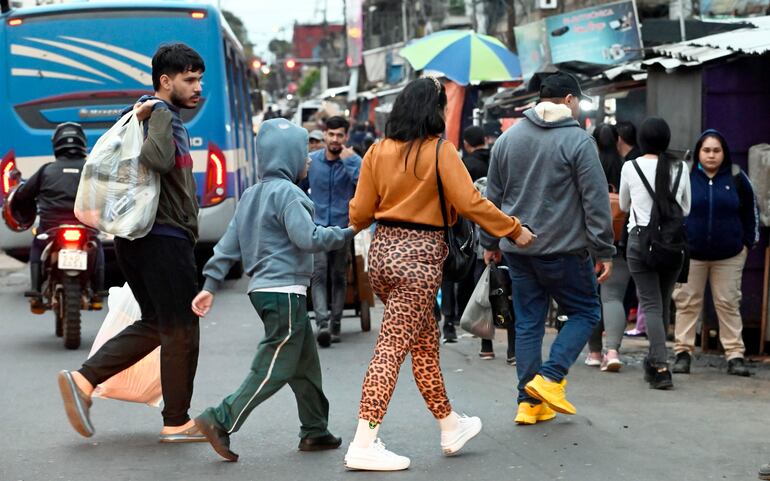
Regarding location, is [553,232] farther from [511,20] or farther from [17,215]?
[511,20]

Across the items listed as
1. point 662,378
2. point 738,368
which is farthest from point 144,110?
point 738,368

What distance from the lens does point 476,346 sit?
10625 millimetres

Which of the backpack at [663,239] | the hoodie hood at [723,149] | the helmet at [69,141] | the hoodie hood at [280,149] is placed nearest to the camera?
the hoodie hood at [280,149]

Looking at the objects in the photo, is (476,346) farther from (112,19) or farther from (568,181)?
(112,19)

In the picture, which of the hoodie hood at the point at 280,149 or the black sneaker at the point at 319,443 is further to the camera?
the black sneaker at the point at 319,443

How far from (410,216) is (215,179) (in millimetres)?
8330

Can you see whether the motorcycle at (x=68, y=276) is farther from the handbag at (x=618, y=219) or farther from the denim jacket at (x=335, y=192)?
the handbag at (x=618, y=219)

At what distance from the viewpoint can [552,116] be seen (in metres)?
6.88

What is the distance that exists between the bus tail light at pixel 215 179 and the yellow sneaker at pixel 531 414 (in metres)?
7.67

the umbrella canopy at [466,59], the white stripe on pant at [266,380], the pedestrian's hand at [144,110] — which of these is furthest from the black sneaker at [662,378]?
the umbrella canopy at [466,59]

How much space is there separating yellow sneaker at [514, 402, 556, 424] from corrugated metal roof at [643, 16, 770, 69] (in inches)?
130

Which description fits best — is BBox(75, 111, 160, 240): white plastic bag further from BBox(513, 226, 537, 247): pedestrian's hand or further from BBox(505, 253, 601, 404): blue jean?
BBox(505, 253, 601, 404): blue jean

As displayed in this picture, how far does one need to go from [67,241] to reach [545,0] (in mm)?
19292

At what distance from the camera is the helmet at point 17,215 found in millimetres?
10094
